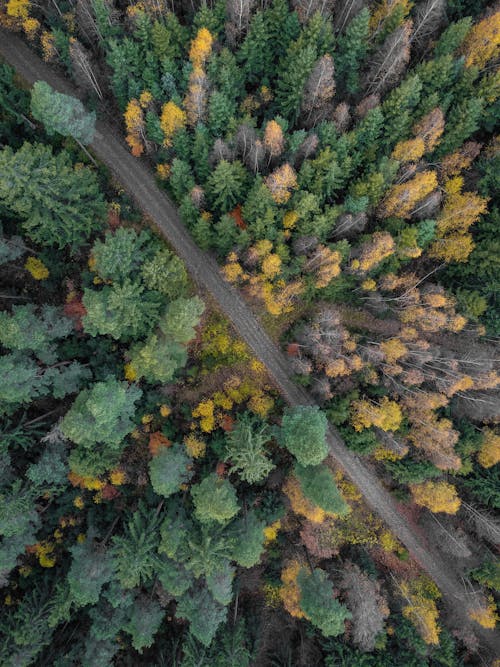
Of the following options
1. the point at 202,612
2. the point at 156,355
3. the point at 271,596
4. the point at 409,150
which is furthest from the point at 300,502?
the point at 409,150

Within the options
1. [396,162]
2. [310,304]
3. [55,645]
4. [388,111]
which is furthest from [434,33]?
[55,645]

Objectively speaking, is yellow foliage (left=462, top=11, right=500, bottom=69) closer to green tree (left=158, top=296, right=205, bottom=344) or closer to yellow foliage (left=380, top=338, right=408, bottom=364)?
yellow foliage (left=380, top=338, right=408, bottom=364)

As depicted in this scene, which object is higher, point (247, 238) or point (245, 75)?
point (245, 75)

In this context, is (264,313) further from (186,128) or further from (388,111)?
(388,111)

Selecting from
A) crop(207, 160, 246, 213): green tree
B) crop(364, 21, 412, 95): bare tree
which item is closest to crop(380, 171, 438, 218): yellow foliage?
crop(364, 21, 412, 95): bare tree

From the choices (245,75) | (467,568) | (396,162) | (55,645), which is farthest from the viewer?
(467,568)
